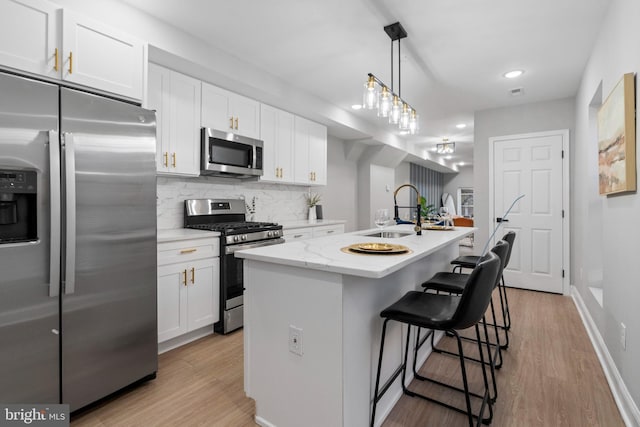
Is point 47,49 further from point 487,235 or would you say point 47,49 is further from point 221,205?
point 487,235

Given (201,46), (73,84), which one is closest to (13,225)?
(73,84)

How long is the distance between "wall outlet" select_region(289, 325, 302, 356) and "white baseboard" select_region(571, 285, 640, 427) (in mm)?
1651

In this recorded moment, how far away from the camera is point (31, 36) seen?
65.7 inches

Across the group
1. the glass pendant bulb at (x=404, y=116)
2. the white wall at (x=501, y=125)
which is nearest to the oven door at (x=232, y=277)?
the glass pendant bulb at (x=404, y=116)

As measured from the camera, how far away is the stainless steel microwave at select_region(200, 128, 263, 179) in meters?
3.03

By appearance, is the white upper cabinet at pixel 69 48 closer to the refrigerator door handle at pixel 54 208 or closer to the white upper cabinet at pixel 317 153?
the refrigerator door handle at pixel 54 208

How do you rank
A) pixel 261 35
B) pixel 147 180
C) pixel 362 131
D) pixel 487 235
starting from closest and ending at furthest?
pixel 147 180 → pixel 261 35 → pixel 487 235 → pixel 362 131

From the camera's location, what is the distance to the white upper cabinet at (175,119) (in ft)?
8.79

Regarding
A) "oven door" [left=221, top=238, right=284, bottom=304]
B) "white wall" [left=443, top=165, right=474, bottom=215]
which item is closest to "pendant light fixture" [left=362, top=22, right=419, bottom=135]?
"oven door" [left=221, top=238, right=284, bottom=304]

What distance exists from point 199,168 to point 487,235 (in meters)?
3.93

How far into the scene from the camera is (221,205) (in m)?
3.50

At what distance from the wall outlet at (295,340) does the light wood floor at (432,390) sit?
55 cm

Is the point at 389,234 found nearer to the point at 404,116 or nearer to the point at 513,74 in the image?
the point at 404,116

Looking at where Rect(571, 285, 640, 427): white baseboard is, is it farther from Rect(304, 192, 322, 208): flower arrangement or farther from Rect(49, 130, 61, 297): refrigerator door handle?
Rect(304, 192, 322, 208): flower arrangement
